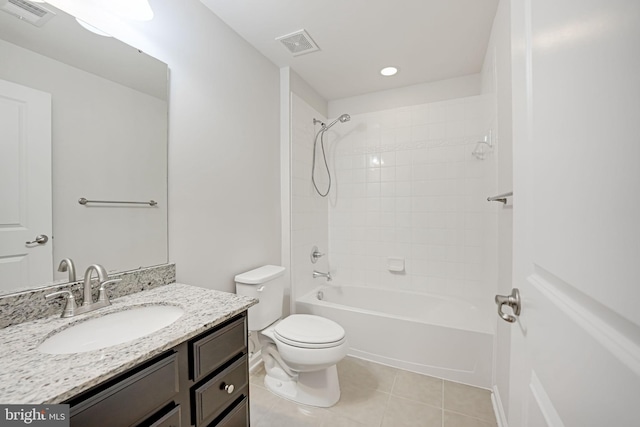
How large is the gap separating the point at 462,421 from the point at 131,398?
171 cm

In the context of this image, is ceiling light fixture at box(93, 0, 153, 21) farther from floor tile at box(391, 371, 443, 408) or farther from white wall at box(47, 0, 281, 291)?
floor tile at box(391, 371, 443, 408)

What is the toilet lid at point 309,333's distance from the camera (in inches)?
63.1

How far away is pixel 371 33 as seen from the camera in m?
1.89

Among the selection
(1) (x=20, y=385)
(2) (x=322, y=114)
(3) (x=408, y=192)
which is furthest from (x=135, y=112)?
(3) (x=408, y=192)

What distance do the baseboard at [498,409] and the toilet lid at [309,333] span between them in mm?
932

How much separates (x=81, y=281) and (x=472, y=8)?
2.49 m

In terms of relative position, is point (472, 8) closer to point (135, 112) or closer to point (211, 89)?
point (211, 89)

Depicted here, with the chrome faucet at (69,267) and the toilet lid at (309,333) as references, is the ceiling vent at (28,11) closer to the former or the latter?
the chrome faucet at (69,267)

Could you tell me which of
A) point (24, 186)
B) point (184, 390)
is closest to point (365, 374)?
point (184, 390)

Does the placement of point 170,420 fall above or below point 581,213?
below

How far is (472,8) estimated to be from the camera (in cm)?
164

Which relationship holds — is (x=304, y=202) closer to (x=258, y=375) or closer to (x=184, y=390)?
(x=258, y=375)

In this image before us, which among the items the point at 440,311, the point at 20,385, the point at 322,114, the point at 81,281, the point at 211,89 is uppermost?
the point at 322,114

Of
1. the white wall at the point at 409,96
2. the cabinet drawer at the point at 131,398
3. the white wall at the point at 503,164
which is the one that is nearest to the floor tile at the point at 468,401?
the white wall at the point at 503,164
